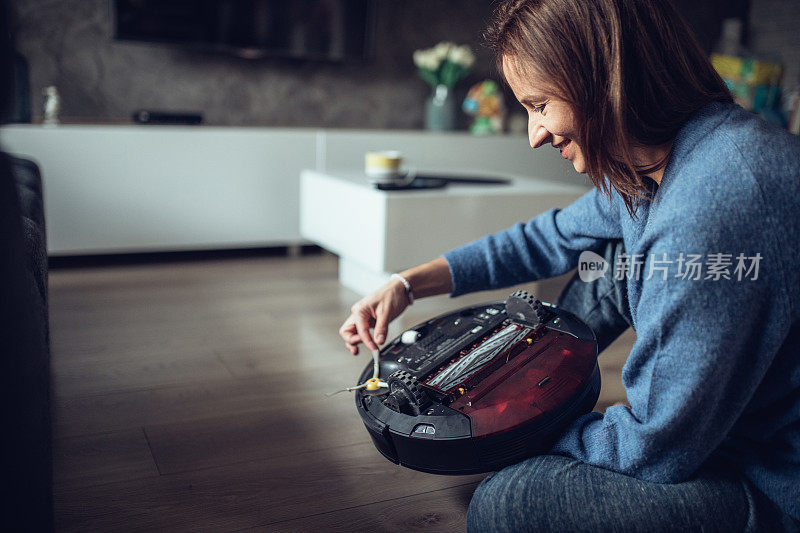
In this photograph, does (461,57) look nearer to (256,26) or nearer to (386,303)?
(256,26)

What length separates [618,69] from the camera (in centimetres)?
65

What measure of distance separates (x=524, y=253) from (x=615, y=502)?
0.43m

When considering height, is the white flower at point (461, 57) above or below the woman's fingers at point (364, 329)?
above

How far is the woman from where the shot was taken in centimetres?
62

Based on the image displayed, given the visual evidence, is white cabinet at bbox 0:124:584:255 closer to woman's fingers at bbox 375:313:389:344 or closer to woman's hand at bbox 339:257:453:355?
woman's hand at bbox 339:257:453:355

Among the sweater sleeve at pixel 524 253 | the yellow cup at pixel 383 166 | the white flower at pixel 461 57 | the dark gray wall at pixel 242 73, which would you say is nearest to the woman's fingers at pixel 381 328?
the sweater sleeve at pixel 524 253

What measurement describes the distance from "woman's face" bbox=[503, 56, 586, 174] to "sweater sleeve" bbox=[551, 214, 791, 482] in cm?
15

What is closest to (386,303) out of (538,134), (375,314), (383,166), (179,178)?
(375,314)

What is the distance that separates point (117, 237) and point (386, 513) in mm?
1746

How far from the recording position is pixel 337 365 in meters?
1.48

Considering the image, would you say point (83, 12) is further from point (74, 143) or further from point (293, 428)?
point (293, 428)

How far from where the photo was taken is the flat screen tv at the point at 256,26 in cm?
258

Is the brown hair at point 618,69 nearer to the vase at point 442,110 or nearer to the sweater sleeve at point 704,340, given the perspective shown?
the sweater sleeve at point 704,340

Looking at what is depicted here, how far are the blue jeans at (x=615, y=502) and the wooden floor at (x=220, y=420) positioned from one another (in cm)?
22
